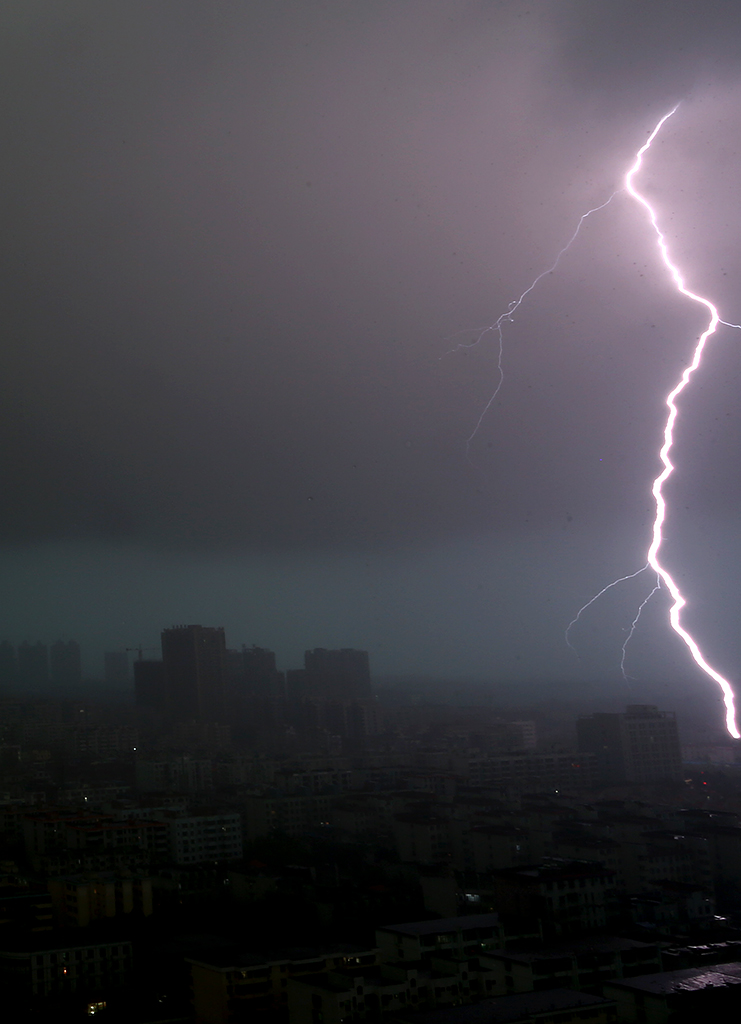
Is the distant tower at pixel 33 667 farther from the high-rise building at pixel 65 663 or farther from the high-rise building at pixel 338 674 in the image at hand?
the high-rise building at pixel 338 674

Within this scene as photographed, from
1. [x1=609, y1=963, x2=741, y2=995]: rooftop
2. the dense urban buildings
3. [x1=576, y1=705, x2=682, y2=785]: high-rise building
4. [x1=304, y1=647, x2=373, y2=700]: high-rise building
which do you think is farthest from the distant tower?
[x1=609, y1=963, x2=741, y2=995]: rooftop

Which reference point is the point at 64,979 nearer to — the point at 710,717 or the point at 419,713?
the point at 710,717

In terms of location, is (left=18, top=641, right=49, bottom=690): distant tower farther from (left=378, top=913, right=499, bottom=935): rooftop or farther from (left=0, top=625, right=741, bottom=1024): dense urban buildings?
(left=378, top=913, right=499, bottom=935): rooftop

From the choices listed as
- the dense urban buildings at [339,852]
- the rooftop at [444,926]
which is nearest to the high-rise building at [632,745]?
the dense urban buildings at [339,852]

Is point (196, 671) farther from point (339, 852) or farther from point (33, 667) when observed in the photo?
point (339, 852)

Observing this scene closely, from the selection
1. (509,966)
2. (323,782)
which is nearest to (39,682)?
(323,782)

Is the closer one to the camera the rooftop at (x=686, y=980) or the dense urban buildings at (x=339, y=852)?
the rooftop at (x=686, y=980)
